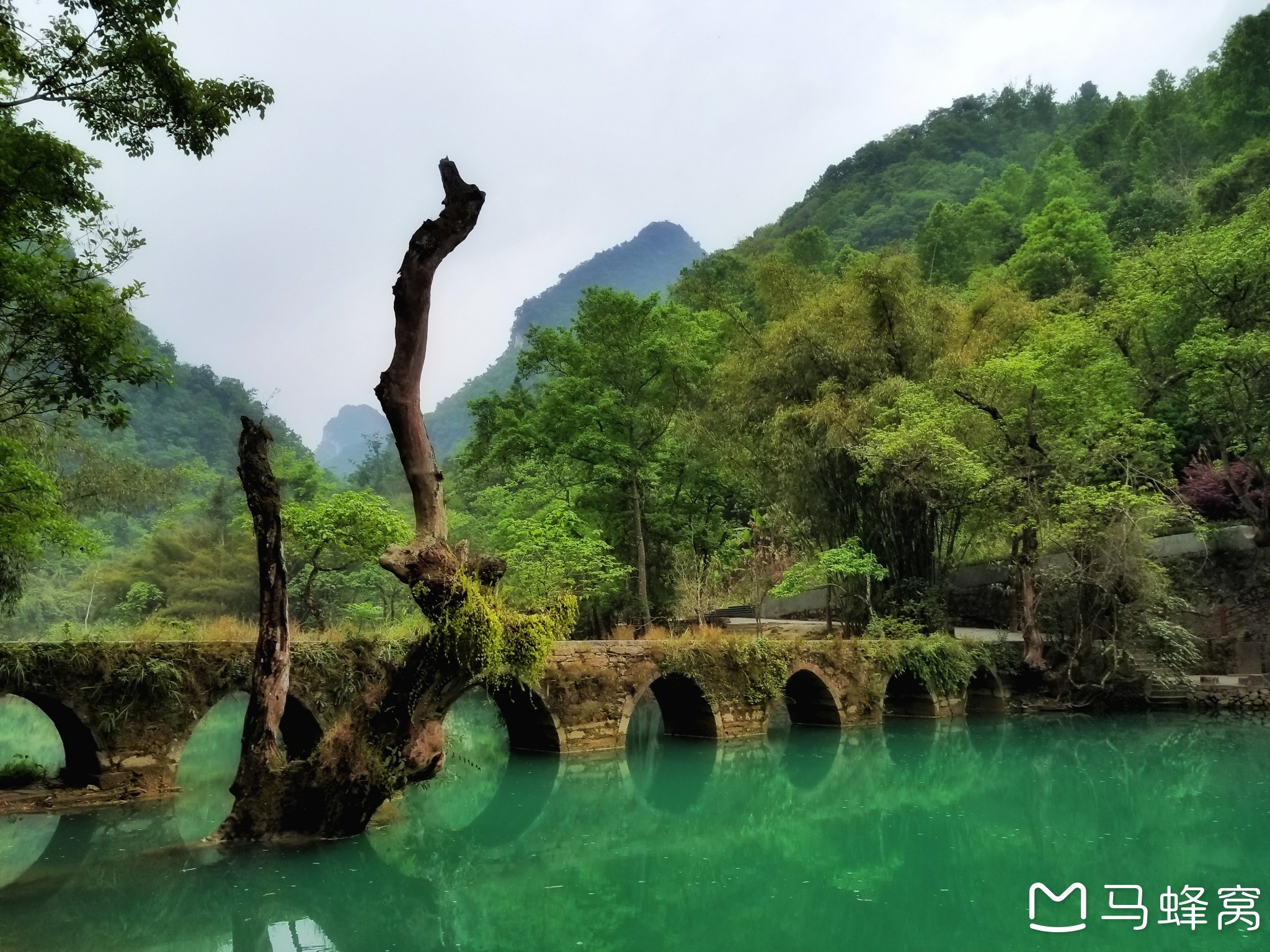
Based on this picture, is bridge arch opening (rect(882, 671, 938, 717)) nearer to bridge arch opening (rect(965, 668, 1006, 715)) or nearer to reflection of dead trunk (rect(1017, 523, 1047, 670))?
bridge arch opening (rect(965, 668, 1006, 715))

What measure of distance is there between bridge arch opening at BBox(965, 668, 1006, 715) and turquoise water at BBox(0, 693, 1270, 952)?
4508mm

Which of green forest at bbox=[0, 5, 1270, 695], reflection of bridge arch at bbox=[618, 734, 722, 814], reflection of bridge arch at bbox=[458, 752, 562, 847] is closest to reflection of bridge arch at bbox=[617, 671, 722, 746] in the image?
reflection of bridge arch at bbox=[618, 734, 722, 814]

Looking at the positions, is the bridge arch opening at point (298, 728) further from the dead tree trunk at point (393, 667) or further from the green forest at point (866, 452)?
the dead tree trunk at point (393, 667)

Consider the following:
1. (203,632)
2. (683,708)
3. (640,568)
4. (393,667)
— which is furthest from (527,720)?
(393,667)

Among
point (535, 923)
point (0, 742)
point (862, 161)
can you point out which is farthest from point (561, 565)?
point (862, 161)

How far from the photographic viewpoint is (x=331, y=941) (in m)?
5.70

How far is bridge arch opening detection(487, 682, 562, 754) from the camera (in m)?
13.3

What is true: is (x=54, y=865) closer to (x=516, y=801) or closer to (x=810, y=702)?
(x=516, y=801)

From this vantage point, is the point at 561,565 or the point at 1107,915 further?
the point at 561,565

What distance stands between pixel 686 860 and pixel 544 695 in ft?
18.4

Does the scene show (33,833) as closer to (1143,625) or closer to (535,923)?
(535,923)

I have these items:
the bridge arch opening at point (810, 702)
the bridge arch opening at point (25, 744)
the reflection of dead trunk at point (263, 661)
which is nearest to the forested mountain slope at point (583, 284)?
the bridge arch opening at point (25, 744)

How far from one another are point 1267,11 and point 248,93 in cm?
3707

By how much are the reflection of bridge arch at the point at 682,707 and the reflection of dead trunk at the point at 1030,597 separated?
687 centimetres
